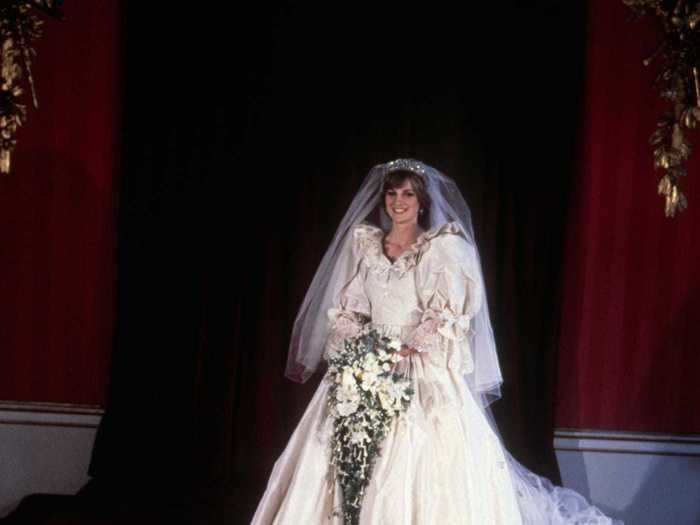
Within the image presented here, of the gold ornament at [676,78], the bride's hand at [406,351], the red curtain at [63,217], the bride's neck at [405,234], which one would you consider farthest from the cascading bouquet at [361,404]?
the red curtain at [63,217]

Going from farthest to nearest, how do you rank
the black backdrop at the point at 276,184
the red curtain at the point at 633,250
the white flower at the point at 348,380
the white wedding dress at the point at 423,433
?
the red curtain at the point at 633,250, the black backdrop at the point at 276,184, the white wedding dress at the point at 423,433, the white flower at the point at 348,380

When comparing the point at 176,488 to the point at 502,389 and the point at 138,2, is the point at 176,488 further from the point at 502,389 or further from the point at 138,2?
the point at 138,2

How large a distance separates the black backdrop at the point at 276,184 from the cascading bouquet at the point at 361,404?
132 cm

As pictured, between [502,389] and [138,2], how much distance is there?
3212 mm

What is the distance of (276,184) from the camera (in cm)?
486

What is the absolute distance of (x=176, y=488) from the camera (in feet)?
15.9

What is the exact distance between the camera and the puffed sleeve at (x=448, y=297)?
3775 mm

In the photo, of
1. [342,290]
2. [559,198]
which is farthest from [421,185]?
[559,198]

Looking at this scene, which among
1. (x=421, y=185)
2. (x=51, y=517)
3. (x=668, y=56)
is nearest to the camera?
(x=668, y=56)

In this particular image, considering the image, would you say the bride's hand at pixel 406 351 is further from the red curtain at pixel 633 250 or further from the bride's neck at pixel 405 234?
the red curtain at pixel 633 250

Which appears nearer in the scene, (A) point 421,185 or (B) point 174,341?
(A) point 421,185

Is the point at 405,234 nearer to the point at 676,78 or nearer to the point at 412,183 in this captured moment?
the point at 412,183

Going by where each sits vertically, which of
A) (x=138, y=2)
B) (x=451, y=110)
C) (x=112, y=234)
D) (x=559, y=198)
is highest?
(x=138, y=2)

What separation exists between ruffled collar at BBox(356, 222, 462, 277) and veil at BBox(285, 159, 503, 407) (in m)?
0.08
